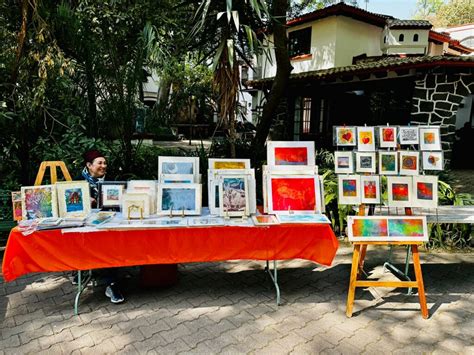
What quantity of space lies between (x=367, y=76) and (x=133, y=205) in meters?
7.85

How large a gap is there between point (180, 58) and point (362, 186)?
3947 mm

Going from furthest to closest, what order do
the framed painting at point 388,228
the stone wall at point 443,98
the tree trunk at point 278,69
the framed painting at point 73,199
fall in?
1. the stone wall at point 443,98
2. the tree trunk at point 278,69
3. the framed painting at point 73,199
4. the framed painting at point 388,228

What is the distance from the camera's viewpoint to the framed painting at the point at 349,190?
304 cm

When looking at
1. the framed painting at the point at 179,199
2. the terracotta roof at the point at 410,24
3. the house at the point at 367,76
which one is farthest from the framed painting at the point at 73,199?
the terracotta roof at the point at 410,24

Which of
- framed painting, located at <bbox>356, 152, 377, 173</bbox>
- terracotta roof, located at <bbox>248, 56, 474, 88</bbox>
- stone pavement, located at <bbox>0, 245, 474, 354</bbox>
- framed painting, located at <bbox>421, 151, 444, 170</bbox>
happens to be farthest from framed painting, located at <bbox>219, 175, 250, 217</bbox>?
terracotta roof, located at <bbox>248, 56, 474, 88</bbox>

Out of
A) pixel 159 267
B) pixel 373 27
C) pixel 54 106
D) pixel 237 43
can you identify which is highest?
pixel 373 27

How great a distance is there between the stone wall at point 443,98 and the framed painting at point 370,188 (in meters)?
5.62

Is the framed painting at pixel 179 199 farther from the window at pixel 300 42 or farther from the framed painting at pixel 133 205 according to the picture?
the window at pixel 300 42

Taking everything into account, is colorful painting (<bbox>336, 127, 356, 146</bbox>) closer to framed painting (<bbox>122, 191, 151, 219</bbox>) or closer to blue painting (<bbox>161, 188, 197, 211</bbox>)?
blue painting (<bbox>161, 188, 197, 211</bbox>)

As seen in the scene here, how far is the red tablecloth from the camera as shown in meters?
2.67

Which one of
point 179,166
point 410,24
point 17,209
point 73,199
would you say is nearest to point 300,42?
point 410,24

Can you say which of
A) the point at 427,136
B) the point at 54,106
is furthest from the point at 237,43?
the point at 54,106

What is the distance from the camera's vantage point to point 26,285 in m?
3.37

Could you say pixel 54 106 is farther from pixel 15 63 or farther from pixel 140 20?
pixel 140 20
